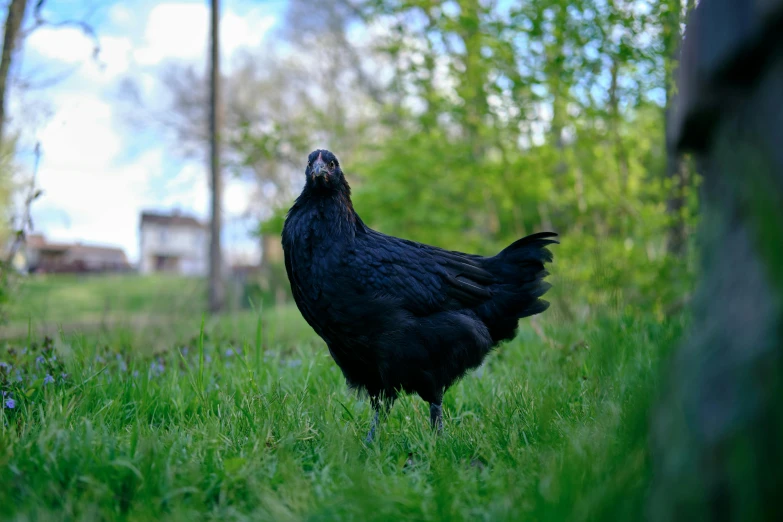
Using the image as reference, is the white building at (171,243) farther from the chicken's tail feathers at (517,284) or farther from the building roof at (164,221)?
the chicken's tail feathers at (517,284)

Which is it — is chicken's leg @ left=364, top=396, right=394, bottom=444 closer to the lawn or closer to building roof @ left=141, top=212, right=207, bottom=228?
the lawn

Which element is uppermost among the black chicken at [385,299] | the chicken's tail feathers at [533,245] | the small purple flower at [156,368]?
the chicken's tail feathers at [533,245]

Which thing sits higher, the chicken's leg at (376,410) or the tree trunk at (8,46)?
the tree trunk at (8,46)

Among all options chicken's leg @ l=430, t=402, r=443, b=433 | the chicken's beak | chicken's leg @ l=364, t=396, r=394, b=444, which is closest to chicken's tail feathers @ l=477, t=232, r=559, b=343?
chicken's leg @ l=430, t=402, r=443, b=433

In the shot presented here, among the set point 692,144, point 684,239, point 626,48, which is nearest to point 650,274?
point 684,239

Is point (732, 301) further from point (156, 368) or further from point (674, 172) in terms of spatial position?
point (674, 172)

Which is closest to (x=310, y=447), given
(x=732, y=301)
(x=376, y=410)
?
(x=376, y=410)

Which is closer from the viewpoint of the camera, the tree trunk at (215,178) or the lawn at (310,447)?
the lawn at (310,447)

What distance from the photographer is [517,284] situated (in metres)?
3.98

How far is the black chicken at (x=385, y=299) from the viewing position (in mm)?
3307

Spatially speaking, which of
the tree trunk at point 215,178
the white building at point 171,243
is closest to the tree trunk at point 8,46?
the tree trunk at point 215,178

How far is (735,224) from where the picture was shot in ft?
4.49

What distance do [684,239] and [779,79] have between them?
7.32 meters

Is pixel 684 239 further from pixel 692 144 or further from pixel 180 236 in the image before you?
pixel 180 236
